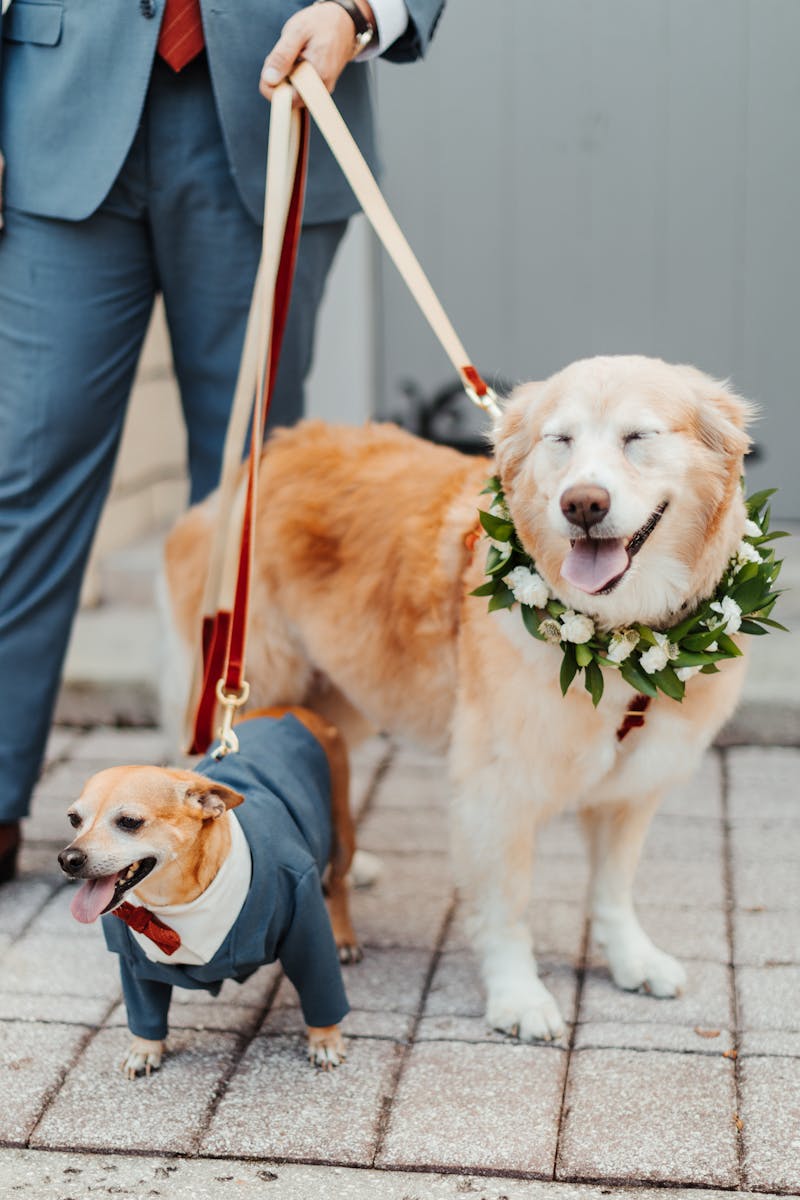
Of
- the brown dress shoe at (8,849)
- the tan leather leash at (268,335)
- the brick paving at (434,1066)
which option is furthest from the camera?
the brown dress shoe at (8,849)

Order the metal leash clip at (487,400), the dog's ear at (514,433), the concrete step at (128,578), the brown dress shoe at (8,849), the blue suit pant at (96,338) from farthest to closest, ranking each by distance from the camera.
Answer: the concrete step at (128,578) < the brown dress shoe at (8,849) < the blue suit pant at (96,338) < the metal leash clip at (487,400) < the dog's ear at (514,433)

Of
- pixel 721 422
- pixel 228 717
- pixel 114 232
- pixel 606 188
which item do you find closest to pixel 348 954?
pixel 228 717

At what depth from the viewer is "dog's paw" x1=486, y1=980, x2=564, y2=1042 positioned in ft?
8.79

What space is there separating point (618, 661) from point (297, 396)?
4.13ft

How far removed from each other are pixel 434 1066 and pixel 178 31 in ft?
6.70

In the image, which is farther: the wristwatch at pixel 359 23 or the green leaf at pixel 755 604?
the wristwatch at pixel 359 23

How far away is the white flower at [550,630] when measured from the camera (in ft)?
8.20

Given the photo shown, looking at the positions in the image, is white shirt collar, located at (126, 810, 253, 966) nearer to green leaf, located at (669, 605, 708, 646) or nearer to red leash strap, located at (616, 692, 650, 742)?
red leash strap, located at (616, 692, 650, 742)

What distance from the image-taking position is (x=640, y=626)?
248cm

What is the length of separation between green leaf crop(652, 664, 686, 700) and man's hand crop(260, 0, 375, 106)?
1265 millimetres

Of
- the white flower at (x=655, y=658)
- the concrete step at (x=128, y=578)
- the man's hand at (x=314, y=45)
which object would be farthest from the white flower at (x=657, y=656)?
the concrete step at (x=128, y=578)

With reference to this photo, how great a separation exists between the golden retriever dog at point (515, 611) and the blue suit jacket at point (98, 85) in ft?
2.22

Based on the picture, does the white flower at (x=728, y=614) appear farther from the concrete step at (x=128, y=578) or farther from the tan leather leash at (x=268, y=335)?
the concrete step at (x=128, y=578)

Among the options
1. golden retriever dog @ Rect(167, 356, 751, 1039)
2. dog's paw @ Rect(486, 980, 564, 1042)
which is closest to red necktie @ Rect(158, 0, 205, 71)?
golden retriever dog @ Rect(167, 356, 751, 1039)
